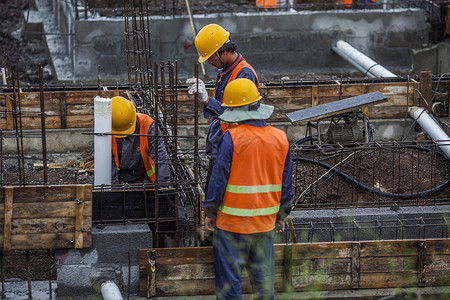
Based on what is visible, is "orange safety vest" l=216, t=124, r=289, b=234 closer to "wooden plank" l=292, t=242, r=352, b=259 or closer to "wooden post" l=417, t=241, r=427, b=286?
"wooden plank" l=292, t=242, r=352, b=259

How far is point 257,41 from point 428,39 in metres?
4.40

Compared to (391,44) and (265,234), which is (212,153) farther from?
(391,44)

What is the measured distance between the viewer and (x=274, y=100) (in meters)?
12.0

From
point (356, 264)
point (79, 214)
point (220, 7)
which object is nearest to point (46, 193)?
point (79, 214)

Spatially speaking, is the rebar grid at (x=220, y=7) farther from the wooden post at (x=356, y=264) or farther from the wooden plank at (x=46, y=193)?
the wooden post at (x=356, y=264)

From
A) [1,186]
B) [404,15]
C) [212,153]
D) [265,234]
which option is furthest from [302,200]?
[404,15]

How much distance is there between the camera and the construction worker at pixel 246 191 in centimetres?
560

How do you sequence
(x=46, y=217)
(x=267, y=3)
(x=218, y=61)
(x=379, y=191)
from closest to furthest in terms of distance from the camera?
(x=46, y=217), (x=218, y=61), (x=379, y=191), (x=267, y=3)

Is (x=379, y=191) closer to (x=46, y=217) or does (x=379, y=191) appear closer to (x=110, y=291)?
(x=110, y=291)

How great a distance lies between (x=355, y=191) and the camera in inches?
370

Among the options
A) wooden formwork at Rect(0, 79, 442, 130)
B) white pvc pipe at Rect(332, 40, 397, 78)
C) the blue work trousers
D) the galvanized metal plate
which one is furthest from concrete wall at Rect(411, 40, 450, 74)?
the blue work trousers

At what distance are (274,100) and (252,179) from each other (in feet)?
21.4

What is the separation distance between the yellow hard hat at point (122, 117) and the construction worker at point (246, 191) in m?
1.70

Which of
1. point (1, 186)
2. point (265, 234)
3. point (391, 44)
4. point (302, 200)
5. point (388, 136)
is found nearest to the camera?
point (265, 234)
